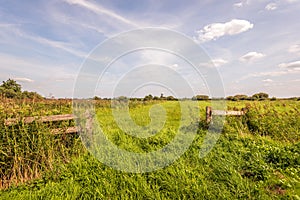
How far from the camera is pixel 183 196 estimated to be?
11.9 ft

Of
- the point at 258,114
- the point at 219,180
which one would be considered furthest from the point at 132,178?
the point at 258,114

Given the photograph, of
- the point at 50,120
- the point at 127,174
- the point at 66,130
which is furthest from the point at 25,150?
the point at 127,174

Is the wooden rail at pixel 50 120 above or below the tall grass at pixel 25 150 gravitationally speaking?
above

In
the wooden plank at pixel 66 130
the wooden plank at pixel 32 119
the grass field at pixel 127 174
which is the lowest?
the grass field at pixel 127 174

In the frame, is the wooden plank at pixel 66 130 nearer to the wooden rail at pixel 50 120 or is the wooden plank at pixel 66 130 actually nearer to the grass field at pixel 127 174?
the wooden rail at pixel 50 120

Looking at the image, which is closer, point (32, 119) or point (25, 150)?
point (25, 150)

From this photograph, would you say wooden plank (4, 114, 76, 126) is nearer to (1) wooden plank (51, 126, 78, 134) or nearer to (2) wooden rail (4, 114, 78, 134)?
(2) wooden rail (4, 114, 78, 134)

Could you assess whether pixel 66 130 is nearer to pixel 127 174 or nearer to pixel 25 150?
pixel 25 150

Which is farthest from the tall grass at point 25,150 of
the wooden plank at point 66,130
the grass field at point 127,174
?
the wooden plank at point 66,130

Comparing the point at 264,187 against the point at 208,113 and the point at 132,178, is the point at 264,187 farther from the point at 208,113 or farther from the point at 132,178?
the point at 208,113

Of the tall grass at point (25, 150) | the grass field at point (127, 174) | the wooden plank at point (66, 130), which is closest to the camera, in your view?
the grass field at point (127, 174)

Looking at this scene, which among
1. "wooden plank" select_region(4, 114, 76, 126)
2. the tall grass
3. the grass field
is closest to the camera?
the grass field

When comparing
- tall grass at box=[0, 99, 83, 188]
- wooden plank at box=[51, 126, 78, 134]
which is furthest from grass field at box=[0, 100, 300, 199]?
wooden plank at box=[51, 126, 78, 134]

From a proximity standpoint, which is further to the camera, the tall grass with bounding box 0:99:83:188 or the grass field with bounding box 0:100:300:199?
the tall grass with bounding box 0:99:83:188
